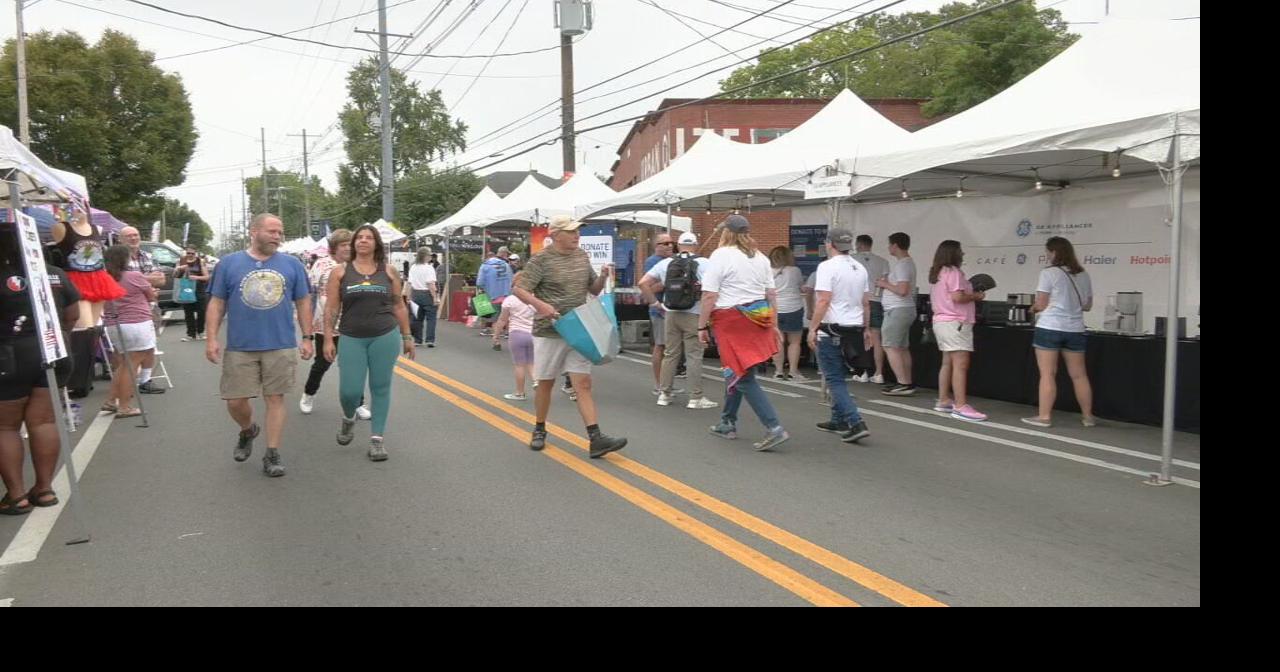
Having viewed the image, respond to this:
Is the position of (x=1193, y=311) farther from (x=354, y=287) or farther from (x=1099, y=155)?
(x=354, y=287)

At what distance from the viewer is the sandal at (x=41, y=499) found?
18.5 feet

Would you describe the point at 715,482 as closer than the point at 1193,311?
Yes

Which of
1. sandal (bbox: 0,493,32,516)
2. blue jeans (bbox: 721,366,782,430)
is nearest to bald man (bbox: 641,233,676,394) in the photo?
blue jeans (bbox: 721,366,782,430)

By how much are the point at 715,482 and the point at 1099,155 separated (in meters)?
6.38

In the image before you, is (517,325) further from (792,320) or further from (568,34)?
(568,34)

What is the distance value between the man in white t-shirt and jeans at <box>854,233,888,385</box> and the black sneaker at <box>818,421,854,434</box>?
11.0 feet

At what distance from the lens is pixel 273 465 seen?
21.2ft

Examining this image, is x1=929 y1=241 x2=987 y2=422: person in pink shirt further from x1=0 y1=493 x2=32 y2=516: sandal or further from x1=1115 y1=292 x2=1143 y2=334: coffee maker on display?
x1=0 y1=493 x2=32 y2=516: sandal

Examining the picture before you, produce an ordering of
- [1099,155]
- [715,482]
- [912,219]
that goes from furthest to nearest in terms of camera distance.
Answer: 1. [912,219]
2. [1099,155]
3. [715,482]

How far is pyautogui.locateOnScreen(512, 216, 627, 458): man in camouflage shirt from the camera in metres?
6.88

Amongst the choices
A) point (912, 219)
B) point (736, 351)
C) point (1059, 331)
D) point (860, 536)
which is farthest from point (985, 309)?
point (860, 536)

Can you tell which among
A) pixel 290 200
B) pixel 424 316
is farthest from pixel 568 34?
pixel 290 200

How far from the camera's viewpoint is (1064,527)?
208 inches

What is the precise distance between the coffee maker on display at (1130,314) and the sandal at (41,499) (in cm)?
985
